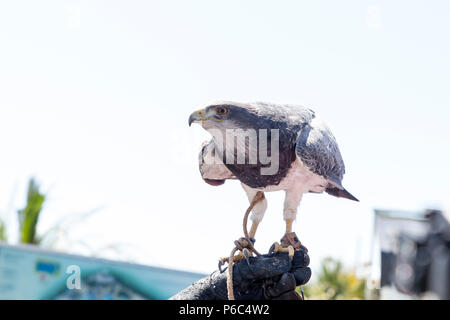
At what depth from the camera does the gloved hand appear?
3.16 metres

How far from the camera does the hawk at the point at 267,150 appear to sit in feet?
11.3

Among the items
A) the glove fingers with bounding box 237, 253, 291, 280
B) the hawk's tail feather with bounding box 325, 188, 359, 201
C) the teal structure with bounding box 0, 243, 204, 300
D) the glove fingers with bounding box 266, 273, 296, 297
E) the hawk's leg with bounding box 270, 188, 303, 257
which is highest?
the hawk's tail feather with bounding box 325, 188, 359, 201

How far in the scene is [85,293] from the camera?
11.3 m

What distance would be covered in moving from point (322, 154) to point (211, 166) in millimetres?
781

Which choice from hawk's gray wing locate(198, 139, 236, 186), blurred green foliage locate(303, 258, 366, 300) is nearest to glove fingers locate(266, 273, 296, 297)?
hawk's gray wing locate(198, 139, 236, 186)

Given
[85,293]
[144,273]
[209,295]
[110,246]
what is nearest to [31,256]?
[85,293]

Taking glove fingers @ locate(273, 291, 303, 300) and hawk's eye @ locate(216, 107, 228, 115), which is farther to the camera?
hawk's eye @ locate(216, 107, 228, 115)

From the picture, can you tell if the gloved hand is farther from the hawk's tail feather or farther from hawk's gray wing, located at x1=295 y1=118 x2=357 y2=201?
the hawk's tail feather

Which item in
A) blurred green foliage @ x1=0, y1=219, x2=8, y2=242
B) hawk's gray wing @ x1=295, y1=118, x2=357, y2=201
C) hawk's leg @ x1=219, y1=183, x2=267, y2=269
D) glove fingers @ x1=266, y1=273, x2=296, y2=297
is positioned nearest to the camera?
glove fingers @ x1=266, y1=273, x2=296, y2=297

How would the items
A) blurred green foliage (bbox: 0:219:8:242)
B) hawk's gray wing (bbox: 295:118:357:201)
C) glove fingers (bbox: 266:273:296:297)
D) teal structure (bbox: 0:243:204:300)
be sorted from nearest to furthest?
glove fingers (bbox: 266:273:296:297) < hawk's gray wing (bbox: 295:118:357:201) < teal structure (bbox: 0:243:204:300) < blurred green foliage (bbox: 0:219:8:242)

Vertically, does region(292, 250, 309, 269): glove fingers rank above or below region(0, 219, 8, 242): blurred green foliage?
above

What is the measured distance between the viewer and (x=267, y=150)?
342cm

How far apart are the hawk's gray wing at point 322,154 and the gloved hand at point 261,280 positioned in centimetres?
64
